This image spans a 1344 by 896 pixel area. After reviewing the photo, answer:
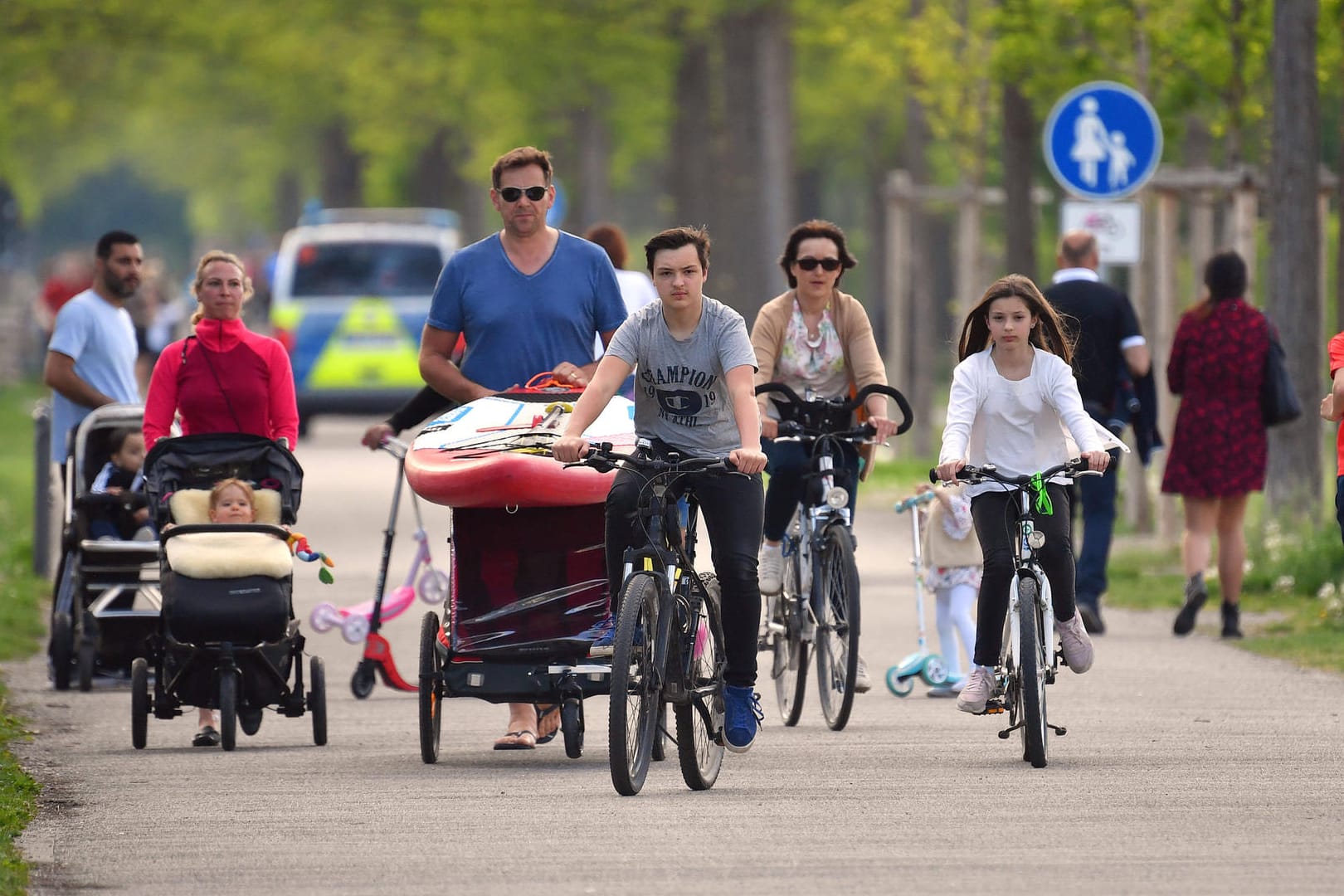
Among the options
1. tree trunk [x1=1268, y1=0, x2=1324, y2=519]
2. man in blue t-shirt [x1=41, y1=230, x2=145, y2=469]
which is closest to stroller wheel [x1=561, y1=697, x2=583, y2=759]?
man in blue t-shirt [x1=41, y1=230, x2=145, y2=469]

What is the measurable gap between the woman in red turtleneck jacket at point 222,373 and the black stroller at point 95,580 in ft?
4.05

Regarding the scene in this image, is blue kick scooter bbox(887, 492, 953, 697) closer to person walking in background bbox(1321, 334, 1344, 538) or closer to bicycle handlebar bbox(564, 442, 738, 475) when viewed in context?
person walking in background bbox(1321, 334, 1344, 538)

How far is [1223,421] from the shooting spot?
14008mm

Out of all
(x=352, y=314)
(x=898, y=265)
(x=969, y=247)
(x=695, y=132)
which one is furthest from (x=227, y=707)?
(x=695, y=132)

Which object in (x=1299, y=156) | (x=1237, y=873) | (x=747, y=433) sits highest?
(x=1299, y=156)

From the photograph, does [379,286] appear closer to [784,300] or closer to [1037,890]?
[784,300]

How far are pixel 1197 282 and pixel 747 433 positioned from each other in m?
11.7

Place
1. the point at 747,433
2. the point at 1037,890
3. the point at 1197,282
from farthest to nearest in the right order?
the point at 1197,282
the point at 747,433
the point at 1037,890

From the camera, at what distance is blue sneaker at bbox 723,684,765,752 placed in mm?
8883

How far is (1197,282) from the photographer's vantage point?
1962 centimetres

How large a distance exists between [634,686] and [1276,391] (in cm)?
650

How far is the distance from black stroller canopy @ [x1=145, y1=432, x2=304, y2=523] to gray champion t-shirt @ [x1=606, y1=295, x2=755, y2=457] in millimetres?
2091

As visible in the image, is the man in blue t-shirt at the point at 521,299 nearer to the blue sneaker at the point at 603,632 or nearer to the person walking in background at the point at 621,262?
the blue sneaker at the point at 603,632

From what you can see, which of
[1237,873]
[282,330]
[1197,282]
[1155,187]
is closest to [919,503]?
[1237,873]
